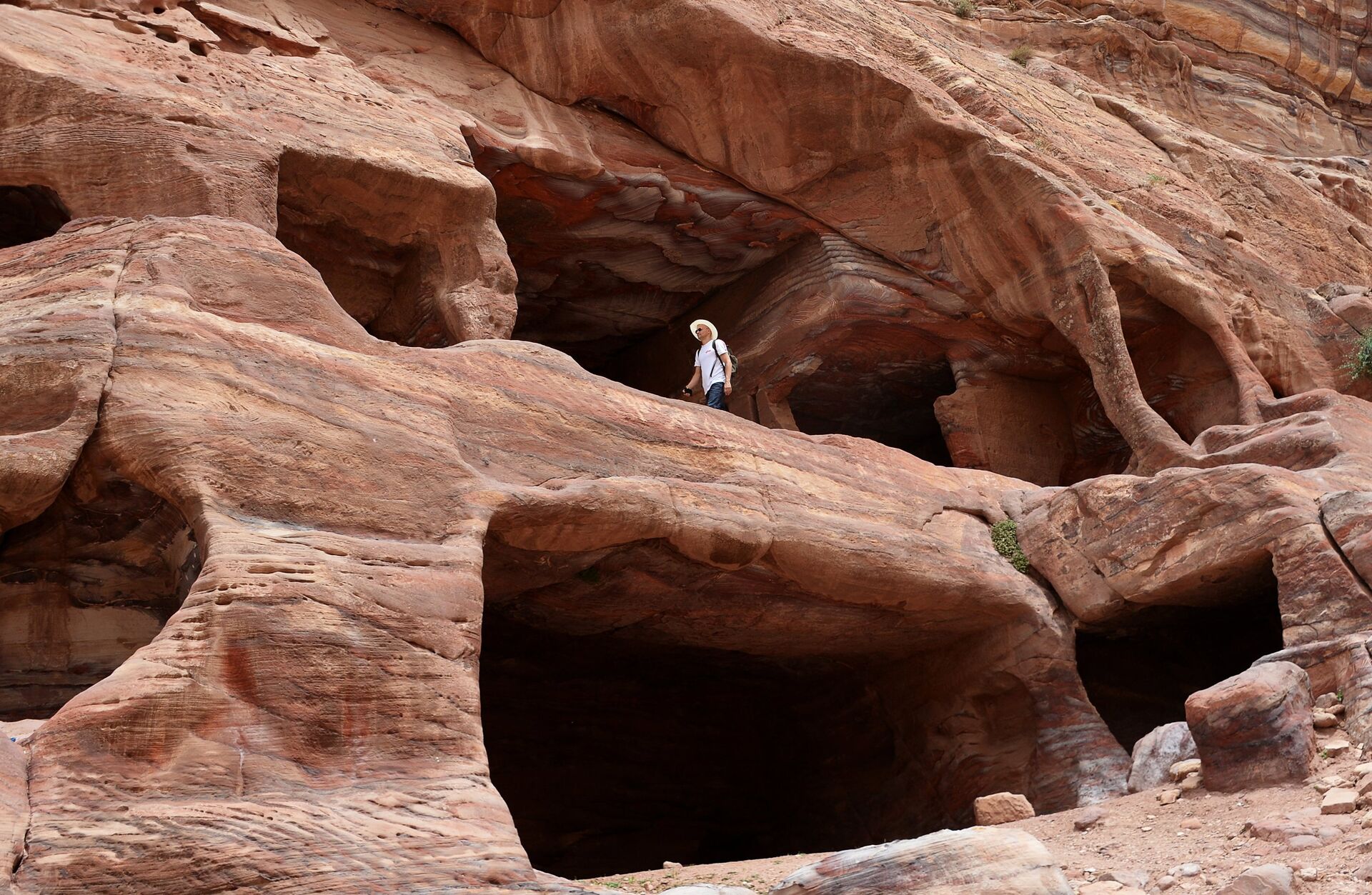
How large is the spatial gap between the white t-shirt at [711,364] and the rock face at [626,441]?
4.46 ft

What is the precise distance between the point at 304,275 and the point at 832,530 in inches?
170

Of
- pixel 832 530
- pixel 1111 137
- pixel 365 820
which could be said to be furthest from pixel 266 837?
pixel 1111 137

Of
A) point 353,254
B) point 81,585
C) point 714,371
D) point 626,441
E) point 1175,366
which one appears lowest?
point 81,585

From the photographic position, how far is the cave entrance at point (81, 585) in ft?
28.0

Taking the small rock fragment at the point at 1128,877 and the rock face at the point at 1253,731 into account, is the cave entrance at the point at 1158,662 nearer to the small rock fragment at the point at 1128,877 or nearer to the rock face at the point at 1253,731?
the rock face at the point at 1253,731

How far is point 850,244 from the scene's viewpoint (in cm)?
1598

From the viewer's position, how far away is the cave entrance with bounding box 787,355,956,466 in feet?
55.8

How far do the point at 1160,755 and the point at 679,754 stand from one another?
5.52m

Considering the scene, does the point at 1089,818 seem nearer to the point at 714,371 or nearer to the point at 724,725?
the point at 714,371

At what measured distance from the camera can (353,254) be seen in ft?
40.9

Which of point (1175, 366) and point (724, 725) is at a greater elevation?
point (1175, 366)

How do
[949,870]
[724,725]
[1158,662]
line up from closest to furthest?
[949,870] → [1158,662] → [724,725]

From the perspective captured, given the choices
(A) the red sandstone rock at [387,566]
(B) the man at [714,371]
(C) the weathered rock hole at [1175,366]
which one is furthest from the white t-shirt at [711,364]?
(C) the weathered rock hole at [1175,366]

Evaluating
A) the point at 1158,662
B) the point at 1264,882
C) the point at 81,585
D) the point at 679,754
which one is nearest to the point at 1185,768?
the point at 1264,882
